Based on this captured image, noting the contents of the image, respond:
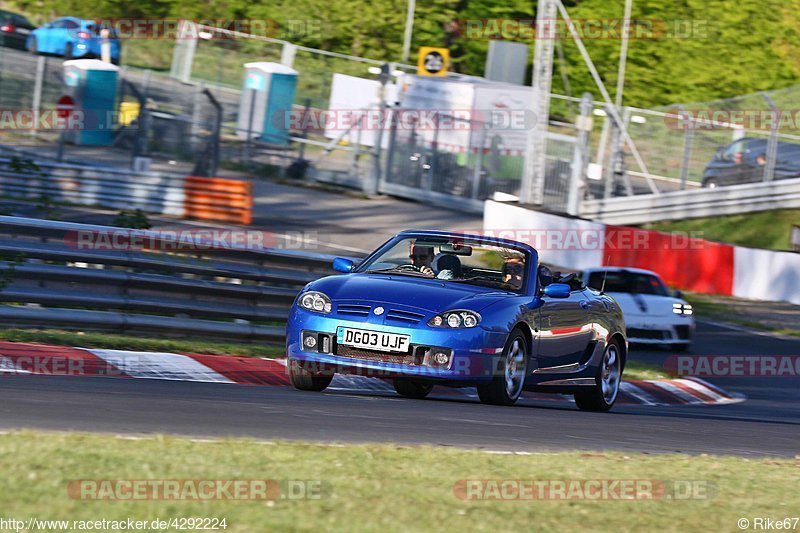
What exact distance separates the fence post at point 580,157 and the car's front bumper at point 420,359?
73.9 ft

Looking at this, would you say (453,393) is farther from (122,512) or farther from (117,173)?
(117,173)

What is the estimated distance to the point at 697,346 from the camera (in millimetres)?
20125

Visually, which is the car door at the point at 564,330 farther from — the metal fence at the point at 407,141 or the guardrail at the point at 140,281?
the metal fence at the point at 407,141

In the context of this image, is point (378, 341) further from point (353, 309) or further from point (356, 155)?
point (356, 155)

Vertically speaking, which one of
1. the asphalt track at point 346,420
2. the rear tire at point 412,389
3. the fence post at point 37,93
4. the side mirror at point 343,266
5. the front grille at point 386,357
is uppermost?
the fence post at point 37,93

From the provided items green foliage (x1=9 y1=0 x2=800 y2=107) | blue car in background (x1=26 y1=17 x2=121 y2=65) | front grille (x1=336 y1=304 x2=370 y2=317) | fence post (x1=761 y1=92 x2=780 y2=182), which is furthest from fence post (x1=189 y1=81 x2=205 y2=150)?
green foliage (x1=9 y1=0 x2=800 y2=107)

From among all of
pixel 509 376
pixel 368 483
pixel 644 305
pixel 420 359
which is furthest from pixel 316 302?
pixel 644 305

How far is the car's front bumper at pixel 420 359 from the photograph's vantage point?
9.05m

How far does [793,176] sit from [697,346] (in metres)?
12.0

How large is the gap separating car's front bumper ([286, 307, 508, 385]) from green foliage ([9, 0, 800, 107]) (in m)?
41.9

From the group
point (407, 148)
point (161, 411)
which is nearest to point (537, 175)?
point (407, 148)

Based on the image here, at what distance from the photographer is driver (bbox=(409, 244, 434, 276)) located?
10.1 metres

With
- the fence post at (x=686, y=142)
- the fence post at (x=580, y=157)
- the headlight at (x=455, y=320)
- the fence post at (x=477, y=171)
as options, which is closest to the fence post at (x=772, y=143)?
the fence post at (x=686, y=142)

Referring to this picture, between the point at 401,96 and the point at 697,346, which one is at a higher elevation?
the point at 401,96
